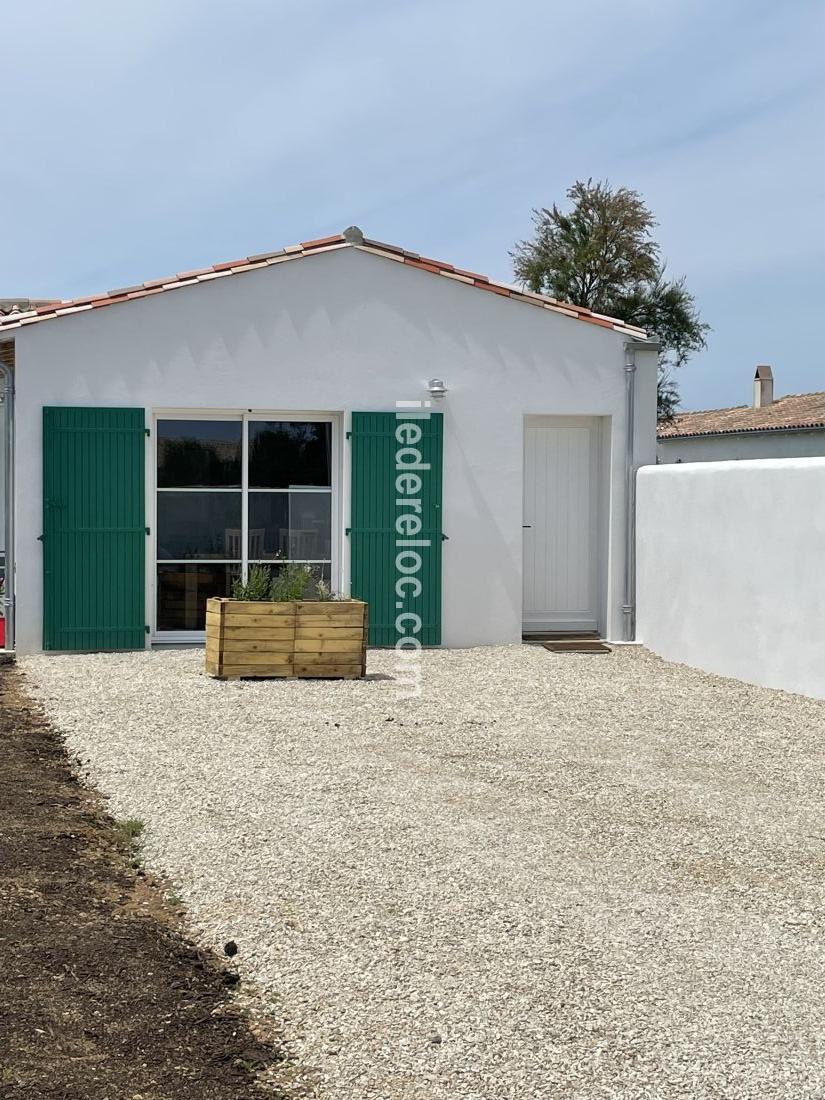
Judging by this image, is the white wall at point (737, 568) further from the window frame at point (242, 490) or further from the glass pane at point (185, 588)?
the glass pane at point (185, 588)

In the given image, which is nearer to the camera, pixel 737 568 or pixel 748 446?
pixel 737 568

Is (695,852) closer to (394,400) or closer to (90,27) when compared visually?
(394,400)

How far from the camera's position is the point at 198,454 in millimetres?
11500

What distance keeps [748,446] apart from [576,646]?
2631cm

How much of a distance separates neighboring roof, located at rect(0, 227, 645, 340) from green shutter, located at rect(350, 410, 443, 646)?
1395mm

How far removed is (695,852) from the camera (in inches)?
205

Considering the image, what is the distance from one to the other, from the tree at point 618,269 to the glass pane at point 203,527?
816 inches

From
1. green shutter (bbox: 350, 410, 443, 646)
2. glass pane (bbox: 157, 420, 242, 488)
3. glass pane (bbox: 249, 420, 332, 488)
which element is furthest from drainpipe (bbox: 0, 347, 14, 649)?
green shutter (bbox: 350, 410, 443, 646)

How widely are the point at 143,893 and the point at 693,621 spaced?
7.29m

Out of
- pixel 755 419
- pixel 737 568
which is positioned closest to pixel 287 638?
pixel 737 568

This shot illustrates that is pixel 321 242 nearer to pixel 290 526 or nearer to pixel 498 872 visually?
pixel 290 526

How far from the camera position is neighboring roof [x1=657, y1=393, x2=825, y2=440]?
1352 inches

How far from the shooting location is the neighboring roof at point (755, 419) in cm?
3434

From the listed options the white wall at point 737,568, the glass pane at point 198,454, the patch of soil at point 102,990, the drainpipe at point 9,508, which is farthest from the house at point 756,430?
the patch of soil at point 102,990
